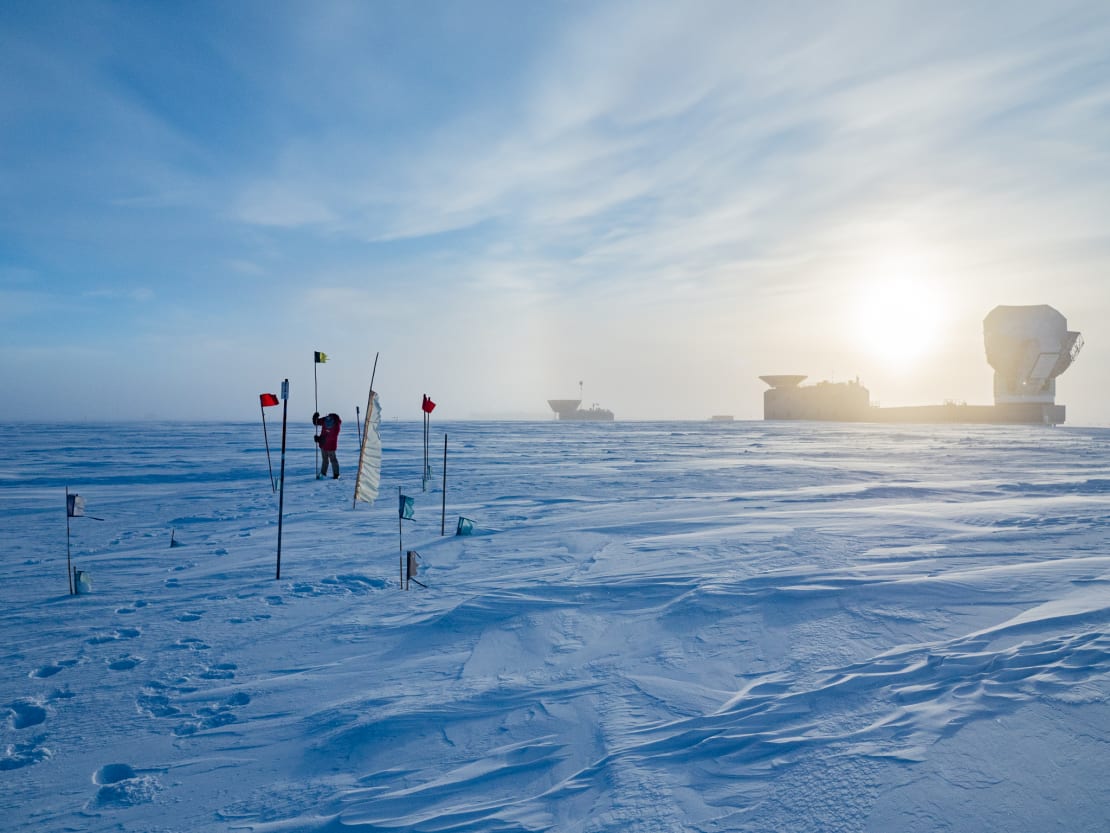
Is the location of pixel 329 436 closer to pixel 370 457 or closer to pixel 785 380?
pixel 370 457

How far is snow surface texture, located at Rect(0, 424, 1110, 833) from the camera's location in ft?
7.58

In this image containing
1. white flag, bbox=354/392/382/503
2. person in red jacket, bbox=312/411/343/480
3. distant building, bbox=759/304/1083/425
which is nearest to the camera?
white flag, bbox=354/392/382/503

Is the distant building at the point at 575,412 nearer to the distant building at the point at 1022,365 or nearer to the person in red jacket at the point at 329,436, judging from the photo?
the distant building at the point at 1022,365

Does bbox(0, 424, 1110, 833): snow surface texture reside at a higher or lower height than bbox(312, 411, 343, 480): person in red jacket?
lower

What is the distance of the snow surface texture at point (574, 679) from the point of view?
2311mm

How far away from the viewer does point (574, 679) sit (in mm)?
3354

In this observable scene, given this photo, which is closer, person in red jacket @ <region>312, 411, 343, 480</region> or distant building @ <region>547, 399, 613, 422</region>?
person in red jacket @ <region>312, 411, 343, 480</region>

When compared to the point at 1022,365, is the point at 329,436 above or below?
below

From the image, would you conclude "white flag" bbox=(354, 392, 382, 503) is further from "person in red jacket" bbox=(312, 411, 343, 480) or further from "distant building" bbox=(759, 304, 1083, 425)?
A: "distant building" bbox=(759, 304, 1083, 425)

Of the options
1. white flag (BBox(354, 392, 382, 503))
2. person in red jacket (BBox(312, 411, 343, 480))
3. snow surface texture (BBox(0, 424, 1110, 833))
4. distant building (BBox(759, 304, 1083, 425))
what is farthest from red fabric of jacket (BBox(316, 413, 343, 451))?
distant building (BBox(759, 304, 1083, 425))

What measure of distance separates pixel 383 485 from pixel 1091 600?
10.8 meters

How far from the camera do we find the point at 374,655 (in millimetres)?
3811

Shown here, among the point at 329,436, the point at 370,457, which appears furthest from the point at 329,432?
the point at 370,457

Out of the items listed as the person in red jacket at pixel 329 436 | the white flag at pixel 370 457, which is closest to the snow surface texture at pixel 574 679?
the white flag at pixel 370 457
